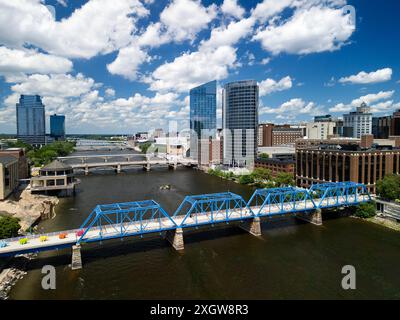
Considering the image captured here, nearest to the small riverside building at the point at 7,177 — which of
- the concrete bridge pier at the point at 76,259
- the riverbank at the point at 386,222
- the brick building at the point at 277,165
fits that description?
the concrete bridge pier at the point at 76,259

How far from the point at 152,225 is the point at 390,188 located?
4096 cm

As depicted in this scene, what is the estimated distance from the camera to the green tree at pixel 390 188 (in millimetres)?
49688

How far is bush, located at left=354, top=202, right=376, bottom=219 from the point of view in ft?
158

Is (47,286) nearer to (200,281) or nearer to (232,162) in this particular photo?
(200,281)

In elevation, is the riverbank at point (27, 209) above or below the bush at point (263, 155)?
below

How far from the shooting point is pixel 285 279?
2952cm

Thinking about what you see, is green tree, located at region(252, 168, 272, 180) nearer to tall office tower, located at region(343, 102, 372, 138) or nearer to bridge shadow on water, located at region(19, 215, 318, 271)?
bridge shadow on water, located at region(19, 215, 318, 271)

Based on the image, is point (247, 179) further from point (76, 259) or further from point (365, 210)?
point (76, 259)

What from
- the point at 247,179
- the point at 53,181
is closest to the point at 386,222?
the point at 247,179

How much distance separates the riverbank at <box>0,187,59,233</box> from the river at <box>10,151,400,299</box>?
2.44 m

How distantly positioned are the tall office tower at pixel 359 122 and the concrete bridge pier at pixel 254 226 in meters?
159

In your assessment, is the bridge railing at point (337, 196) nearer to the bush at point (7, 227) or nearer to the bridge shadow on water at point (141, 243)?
the bridge shadow on water at point (141, 243)
